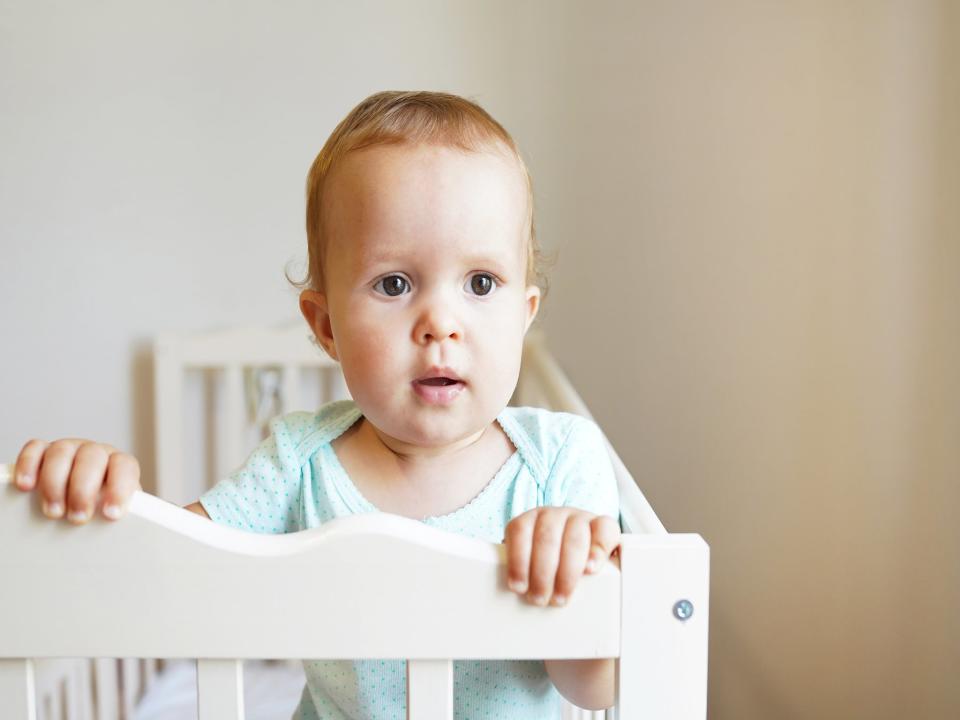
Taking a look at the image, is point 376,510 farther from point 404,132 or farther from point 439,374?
point 404,132

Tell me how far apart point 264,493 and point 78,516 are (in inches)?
12.3

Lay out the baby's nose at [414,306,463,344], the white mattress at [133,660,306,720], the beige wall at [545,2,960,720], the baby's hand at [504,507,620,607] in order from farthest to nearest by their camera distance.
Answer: the white mattress at [133,660,306,720]
the beige wall at [545,2,960,720]
the baby's nose at [414,306,463,344]
the baby's hand at [504,507,620,607]

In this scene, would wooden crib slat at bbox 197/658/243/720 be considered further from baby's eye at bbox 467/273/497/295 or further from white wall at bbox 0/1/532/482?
white wall at bbox 0/1/532/482

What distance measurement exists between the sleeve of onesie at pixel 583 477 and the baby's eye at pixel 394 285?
9.3 inches

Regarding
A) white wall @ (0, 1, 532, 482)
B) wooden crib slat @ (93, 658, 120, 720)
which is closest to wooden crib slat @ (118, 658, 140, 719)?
wooden crib slat @ (93, 658, 120, 720)

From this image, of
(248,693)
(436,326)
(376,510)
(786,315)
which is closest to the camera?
(436,326)

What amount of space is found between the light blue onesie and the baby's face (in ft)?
0.35

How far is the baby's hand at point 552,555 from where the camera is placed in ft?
1.89

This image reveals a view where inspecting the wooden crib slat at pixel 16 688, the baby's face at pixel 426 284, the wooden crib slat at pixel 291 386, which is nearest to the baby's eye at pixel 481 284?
the baby's face at pixel 426 284

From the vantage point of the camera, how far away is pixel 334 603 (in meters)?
0.58

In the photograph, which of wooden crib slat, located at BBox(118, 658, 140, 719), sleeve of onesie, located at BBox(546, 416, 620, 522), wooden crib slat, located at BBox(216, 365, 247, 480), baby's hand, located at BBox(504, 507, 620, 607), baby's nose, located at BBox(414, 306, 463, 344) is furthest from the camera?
wooden crib slat, located at BBox(216, 365, 247, 480)

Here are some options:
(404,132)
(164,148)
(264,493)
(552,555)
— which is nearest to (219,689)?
(552,555)

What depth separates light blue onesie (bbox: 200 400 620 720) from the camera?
83cm

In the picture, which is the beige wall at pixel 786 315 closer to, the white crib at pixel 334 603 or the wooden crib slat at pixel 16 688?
the white crib at pixel 334 603
